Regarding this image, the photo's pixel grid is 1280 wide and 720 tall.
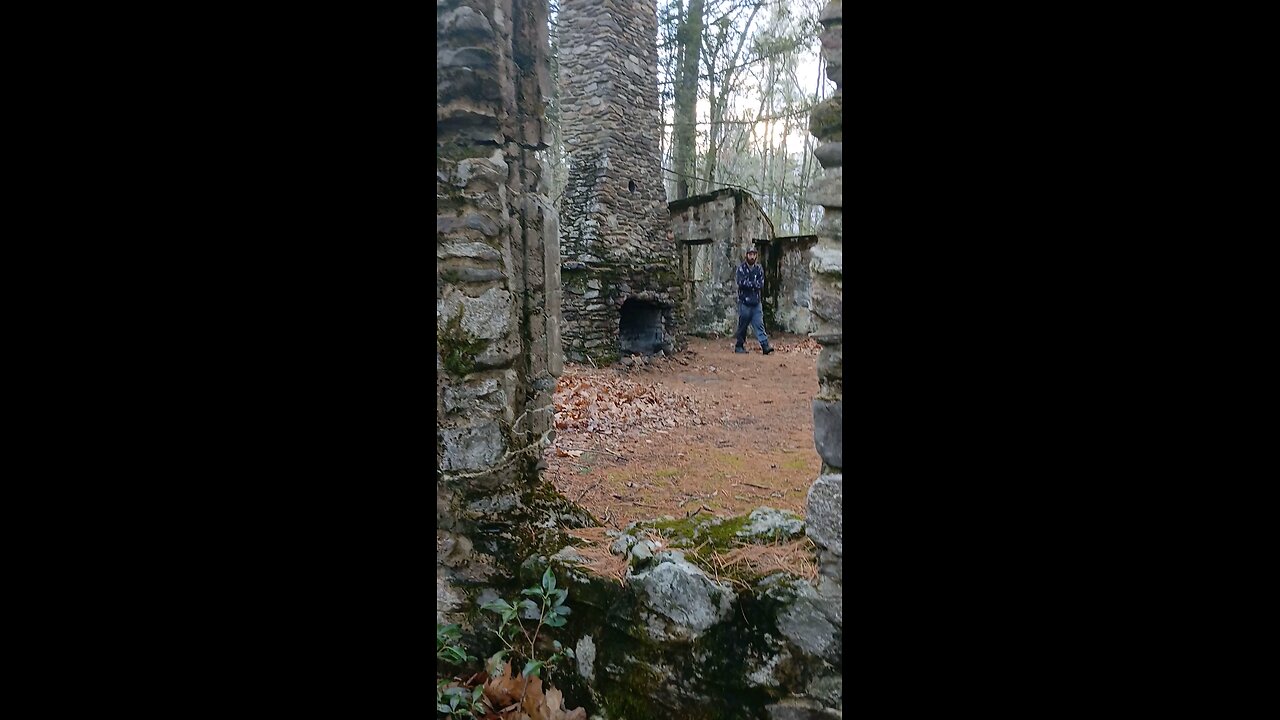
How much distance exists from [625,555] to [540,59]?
2.62m

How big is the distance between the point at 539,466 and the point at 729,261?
41.3 ft

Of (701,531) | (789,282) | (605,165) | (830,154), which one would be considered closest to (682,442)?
(701,531)

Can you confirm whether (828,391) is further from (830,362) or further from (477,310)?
(477,310)

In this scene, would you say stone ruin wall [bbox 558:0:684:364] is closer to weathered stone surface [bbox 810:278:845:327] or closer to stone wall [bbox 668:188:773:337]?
stone wall [bbox 668:188:773:337]

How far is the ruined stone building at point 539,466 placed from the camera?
2582 mm

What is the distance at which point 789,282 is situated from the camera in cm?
1562

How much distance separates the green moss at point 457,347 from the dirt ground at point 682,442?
1.13 metres

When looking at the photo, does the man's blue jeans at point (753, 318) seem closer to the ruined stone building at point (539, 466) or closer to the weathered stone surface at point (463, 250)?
the ruined stone building at point (539, 466)

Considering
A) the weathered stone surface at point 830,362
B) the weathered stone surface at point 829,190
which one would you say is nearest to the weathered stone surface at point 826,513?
the weathered stone surface at point 830,362
